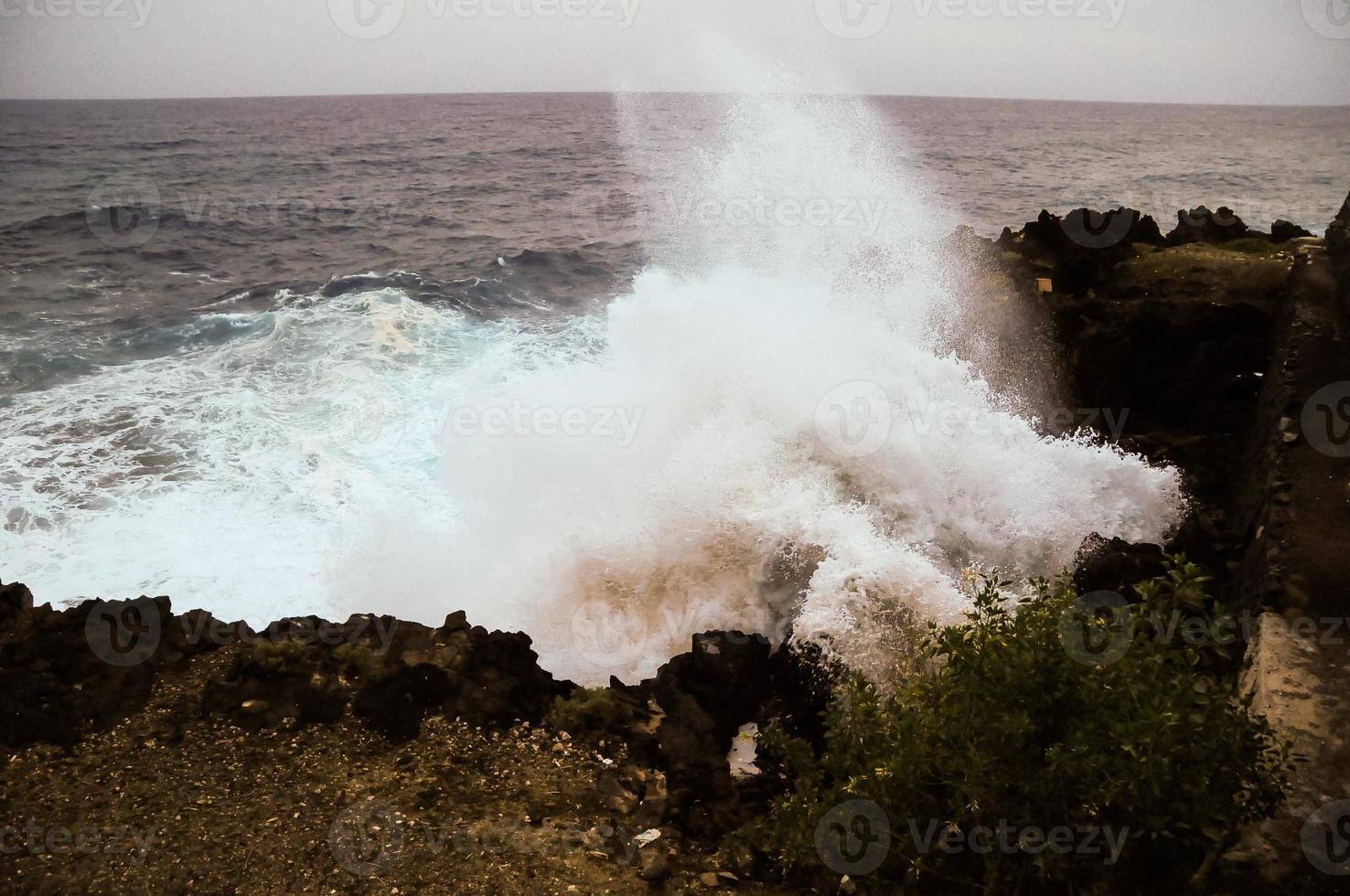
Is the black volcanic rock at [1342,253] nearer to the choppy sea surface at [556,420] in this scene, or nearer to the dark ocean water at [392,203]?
the choppy sea surface at [556,420]

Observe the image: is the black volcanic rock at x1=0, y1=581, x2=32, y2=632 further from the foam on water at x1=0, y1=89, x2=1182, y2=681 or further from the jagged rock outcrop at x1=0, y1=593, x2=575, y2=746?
the foam on water at x1=0, y1=89, x2=1182, y2=681

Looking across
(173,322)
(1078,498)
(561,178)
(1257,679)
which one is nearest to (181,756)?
(1257,679)

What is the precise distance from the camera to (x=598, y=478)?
9234 mm

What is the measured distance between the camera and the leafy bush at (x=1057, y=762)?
3.32 m

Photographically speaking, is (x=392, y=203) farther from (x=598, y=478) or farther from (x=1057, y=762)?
(x=1057, y=762)

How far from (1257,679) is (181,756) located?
255 inches

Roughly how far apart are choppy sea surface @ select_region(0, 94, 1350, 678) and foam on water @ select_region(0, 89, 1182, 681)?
0.04 meters

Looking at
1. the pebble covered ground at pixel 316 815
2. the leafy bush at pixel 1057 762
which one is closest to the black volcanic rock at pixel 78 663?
the pebble covered ground at pixel 316 815

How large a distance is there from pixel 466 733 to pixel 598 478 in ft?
14.0

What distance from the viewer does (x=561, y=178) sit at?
34.1 meters

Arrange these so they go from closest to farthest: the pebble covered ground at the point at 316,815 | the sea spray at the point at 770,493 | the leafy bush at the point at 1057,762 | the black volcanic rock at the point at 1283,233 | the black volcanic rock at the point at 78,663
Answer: the leafy bush at the point at 1057,762 → the pebble covered ground at the point at 316,815 → the black volcanic rock at the point at 78,663 → the sea spray at the point at 770,493 → the black volcanic rock at the point at 1283,233

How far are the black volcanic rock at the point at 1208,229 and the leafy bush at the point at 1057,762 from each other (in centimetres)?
866

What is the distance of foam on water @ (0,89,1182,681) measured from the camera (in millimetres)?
7523

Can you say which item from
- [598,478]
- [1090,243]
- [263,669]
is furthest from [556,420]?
[1090,243]
